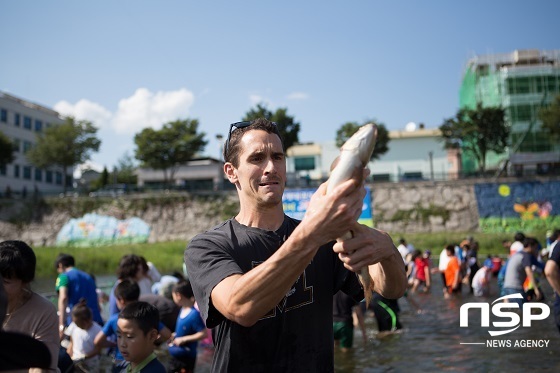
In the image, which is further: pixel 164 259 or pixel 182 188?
pixel 182 188

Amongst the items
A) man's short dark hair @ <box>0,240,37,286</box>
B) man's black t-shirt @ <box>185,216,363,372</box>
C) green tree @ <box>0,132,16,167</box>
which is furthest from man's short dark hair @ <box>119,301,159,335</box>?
green tree @ <box>0,132,16,167</box>

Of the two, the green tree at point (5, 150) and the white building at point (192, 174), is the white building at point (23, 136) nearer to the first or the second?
the green tree at point (5, 150)

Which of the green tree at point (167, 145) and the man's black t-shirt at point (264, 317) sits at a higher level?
the green tree at point (167, 145)

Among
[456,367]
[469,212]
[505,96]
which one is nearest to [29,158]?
[469,212]

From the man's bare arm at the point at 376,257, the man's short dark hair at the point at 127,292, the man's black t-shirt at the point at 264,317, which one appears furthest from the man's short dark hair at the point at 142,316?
the man's bare arm at the point at 376,257

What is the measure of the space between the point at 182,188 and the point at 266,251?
47.3m

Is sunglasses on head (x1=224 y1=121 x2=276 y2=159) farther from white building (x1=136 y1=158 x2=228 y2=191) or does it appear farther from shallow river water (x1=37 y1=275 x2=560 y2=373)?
white building (x1=136 y1=158 x2=228 y2=191)

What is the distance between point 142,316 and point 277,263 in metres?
2.94

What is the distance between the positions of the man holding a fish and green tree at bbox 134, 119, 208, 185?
50.6m

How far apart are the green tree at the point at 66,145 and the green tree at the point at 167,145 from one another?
551 centimetres

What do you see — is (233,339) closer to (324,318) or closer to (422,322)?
(324,318)

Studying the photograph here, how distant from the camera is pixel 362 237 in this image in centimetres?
196

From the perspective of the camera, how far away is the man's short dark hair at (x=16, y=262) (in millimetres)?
3330

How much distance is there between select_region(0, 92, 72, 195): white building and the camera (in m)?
63.2
